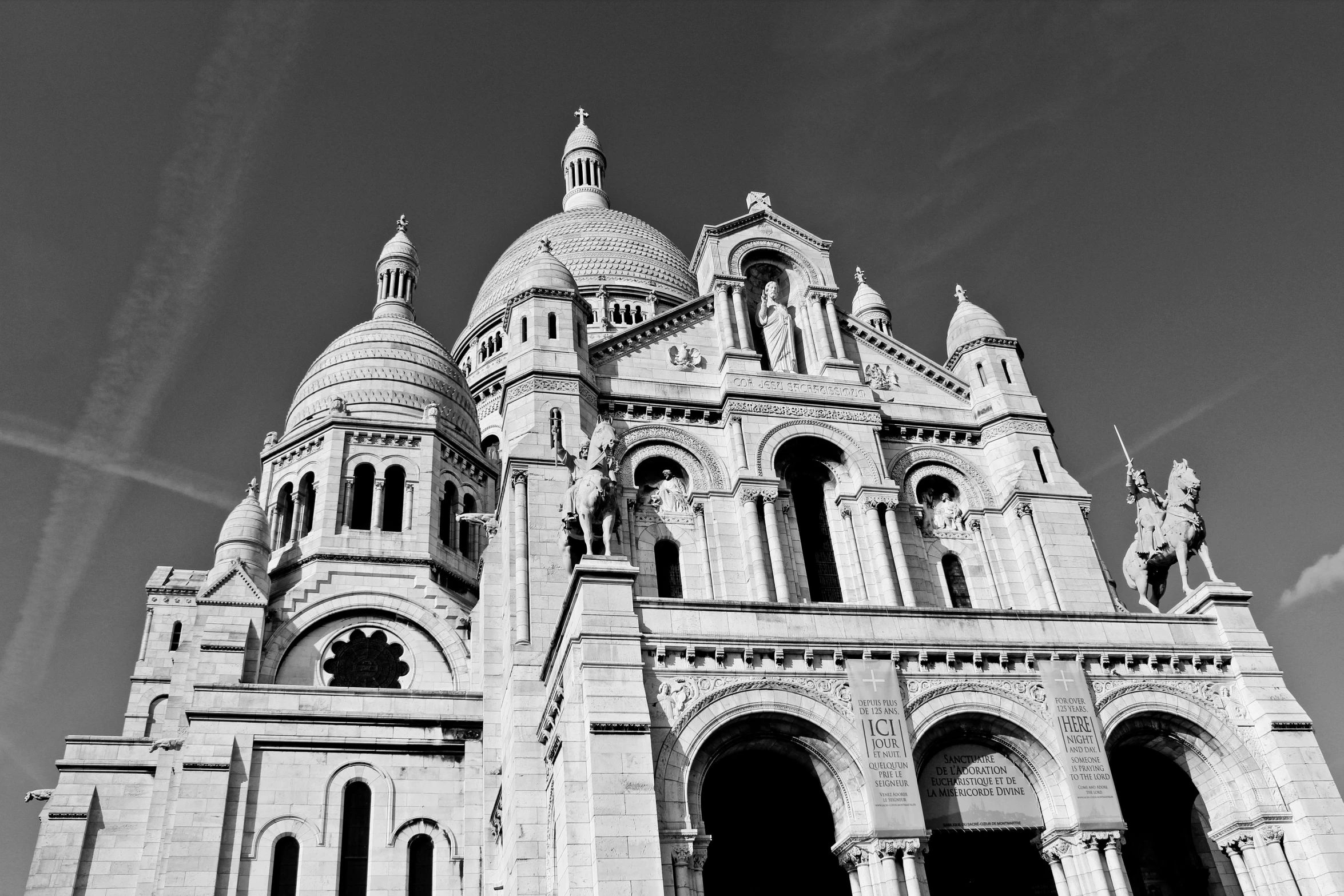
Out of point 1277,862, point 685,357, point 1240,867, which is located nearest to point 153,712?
point 685,357

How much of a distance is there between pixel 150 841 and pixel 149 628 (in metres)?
15.3

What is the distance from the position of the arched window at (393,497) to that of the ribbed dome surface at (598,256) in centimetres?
1609

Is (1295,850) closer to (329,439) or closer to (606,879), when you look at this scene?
(606,879)

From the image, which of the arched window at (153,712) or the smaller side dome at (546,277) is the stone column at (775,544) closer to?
the smaller side dome at (546,277)

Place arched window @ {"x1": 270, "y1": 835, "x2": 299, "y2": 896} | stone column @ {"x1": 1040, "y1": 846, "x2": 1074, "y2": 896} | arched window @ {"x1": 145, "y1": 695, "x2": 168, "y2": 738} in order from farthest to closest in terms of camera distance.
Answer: arched window @ {"x1": 145, "y1": 695, "x2": 168, "y2": 738}, arched window @ {"x1": 270, "y1": 835, "x2": 299, "y2": 896}, stone column @ {"x1": 1040, "y1": 846, "x2": 1074, "y2": 896}

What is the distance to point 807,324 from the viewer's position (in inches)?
1326

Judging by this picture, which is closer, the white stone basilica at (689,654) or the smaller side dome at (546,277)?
the white stone basilica at (689,654)

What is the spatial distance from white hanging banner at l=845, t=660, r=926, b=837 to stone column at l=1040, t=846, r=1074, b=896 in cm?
284

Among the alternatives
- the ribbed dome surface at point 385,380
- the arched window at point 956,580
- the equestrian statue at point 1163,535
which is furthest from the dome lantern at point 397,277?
the equestrian statue at point 1163,535

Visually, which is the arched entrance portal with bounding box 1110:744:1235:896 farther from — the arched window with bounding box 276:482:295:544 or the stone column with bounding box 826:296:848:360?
the arched window with bounding box 276:482:295:544

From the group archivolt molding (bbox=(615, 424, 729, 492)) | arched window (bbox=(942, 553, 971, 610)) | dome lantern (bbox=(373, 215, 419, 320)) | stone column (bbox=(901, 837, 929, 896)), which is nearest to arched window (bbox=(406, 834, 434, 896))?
archivolt molding (bbox=(615, 424, 729, 492))

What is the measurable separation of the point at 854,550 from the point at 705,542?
3961 mm

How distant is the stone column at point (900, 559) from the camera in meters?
28.3

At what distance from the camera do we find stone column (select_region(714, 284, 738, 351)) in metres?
32.2
